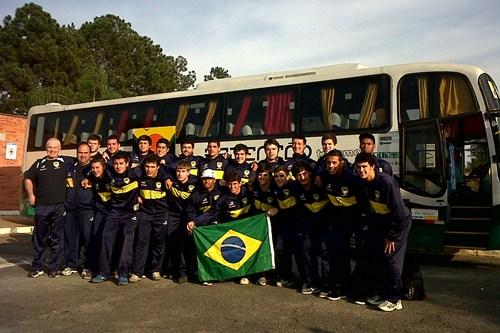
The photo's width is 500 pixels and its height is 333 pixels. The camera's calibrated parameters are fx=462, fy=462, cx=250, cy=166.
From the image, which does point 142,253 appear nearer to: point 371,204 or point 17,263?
point 17,263

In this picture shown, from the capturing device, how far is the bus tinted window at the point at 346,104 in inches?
329

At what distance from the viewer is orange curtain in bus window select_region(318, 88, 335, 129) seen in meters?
8.87

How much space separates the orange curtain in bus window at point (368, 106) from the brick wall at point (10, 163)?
53.2 ft

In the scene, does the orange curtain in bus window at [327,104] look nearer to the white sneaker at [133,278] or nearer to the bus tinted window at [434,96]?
the bus tinted window at [434,96]

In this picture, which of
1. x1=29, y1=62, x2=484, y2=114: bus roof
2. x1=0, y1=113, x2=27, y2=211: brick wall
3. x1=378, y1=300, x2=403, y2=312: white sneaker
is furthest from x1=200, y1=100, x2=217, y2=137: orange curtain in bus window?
x1=0, y1=113, x2=27, y2=211: brick wall

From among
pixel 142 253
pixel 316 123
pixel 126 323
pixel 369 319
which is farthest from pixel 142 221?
pixel 316 123

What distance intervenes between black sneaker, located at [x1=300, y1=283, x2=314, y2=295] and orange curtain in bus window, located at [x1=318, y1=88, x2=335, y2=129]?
148 inches

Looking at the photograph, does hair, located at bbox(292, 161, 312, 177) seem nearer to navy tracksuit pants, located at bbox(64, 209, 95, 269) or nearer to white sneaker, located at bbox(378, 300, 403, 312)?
white sneaker, located at bbox(378, 300, 403, 312)

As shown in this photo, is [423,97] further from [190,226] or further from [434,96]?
[190,226]

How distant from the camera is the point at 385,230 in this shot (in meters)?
5.20

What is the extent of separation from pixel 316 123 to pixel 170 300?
4.78m

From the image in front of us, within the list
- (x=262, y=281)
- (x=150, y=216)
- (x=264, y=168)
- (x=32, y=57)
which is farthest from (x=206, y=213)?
(x=32, y=57)

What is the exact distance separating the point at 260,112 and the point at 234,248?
405 centimetres

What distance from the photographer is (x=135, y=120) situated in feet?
38.2
